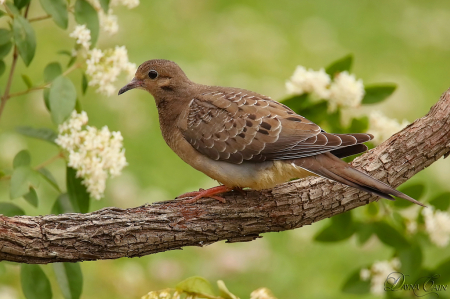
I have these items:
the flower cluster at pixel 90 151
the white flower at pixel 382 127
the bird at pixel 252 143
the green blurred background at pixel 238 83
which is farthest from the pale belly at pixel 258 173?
the green blurred background at pixel 238 83

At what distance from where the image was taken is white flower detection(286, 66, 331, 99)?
3795 mm

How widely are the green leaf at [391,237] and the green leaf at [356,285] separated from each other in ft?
1.26

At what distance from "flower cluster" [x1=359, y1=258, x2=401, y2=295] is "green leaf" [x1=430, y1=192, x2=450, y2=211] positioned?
49 cm

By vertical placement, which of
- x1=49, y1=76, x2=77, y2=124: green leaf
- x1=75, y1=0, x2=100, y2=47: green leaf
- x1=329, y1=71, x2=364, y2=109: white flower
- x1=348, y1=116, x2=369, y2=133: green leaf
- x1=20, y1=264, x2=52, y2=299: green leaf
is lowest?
x1=20, y1=264, x2=52, y2=299: green leaf

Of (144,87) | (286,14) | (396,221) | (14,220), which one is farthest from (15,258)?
(286,14)

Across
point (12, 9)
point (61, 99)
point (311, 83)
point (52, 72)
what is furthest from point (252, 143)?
point (12, 9)

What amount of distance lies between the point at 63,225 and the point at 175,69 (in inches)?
58.1

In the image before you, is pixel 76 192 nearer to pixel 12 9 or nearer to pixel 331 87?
pixel 12 9

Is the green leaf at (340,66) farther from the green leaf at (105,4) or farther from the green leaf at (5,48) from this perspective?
the green leaf at (5,48)

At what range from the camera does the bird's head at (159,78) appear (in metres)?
3.93

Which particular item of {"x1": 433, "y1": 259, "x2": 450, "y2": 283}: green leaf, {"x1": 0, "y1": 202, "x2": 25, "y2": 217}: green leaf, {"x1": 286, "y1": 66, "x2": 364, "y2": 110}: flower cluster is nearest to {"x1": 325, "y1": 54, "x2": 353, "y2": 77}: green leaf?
{"x1": 286, "y1": 66, "x2": 364, "y2": 110}: flower cluster

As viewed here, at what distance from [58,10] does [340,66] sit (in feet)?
6.20

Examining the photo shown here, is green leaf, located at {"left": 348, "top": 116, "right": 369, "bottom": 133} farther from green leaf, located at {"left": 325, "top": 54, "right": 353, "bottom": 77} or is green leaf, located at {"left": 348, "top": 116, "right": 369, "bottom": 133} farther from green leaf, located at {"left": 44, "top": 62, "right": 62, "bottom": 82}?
green leaf, located at {"left": 44, "top": 62, "right": 62, "bottom": 82}

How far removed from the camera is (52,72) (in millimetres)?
3246
